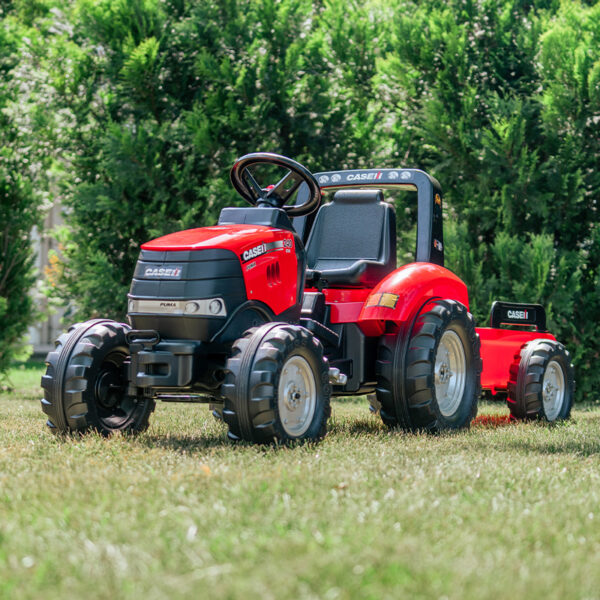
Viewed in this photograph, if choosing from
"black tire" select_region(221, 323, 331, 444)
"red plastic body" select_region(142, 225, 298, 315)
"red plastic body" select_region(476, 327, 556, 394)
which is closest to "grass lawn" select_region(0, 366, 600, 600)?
"black tire" select_region(221, 323, 331, 444)

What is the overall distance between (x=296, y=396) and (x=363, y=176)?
2429mm

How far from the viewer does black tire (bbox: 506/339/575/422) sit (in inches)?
303

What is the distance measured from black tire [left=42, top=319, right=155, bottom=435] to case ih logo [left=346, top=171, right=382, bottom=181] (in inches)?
93.6

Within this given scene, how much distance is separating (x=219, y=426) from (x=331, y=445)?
1636mm

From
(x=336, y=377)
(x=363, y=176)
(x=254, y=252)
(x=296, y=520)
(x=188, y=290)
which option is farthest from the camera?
(x=363, y=176)

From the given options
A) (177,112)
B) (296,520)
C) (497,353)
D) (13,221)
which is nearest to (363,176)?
(497,353)

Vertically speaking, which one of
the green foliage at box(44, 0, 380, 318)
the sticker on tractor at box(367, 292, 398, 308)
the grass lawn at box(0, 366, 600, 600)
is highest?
the green foliage at box(44, 0, 380, 318)

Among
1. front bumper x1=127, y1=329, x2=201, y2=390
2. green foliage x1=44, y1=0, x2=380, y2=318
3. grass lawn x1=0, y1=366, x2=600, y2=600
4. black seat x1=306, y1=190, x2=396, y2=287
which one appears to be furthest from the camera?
green foliage x1=44, y1=0, x2=380, y2=318

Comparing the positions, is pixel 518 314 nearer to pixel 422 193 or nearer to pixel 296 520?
pixel 422 193

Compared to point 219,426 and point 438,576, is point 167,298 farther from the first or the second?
point 438,576

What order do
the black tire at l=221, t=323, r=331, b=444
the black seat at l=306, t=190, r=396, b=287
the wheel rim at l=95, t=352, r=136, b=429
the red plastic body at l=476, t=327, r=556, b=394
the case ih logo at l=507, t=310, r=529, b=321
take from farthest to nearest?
the case ih logo at l=507, t=310, r=529, b=321, the red plastic body at l=476, t=327, r=556, b=394, the black seat at l=306, t=190, r=396, b=287, the wheel rim at l=95, t=352, r=136, b=429, the black tire at l=221, t=323, r=331, b=444

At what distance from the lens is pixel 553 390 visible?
812 cm

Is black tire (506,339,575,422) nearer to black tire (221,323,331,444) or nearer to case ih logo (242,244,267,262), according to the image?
black tire (221,323,331,444)

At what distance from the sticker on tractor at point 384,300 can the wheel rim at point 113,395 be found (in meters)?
1.77
